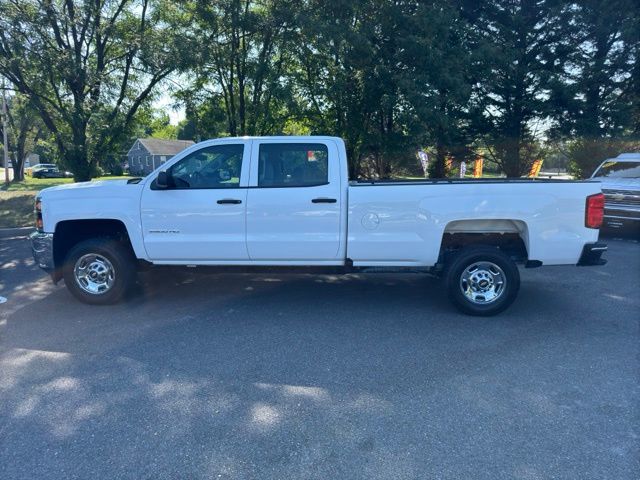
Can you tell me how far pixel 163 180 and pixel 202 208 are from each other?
528mm

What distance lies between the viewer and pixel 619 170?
455 inches

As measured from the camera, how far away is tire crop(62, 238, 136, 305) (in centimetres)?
557

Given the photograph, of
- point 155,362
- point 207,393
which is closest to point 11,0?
point 155,362

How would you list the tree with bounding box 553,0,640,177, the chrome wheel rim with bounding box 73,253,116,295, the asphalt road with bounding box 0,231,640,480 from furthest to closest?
the tree with bounding box 553,0,640,177 → the chrome wheel rim with bounding box 73,253,116,295 → the asphalt road with bounding box 0,231,640,480

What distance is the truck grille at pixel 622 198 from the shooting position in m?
10.3

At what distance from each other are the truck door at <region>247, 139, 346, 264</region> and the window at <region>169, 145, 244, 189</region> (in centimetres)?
23

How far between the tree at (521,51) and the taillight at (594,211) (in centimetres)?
1004

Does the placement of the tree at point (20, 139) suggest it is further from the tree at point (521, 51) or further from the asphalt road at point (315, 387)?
the asphalt road at point (315, 387)

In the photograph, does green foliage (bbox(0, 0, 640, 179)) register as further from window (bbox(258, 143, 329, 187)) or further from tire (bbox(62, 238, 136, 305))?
tire (bbox(62, 238, 136, 305))

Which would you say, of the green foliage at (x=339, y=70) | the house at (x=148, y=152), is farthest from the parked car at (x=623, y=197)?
the house at (x=148, y=152)

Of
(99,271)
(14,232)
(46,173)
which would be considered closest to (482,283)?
(99,271)

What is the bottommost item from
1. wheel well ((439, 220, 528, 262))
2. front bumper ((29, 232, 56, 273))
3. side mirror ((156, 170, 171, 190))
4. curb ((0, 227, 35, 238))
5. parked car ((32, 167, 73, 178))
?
curb ((0, 227, 35, 238))

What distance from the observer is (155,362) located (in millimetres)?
4191

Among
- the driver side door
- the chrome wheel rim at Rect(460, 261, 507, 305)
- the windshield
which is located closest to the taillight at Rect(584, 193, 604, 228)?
the chrome wheel rim at Rect(460, 261, 507, 305)
